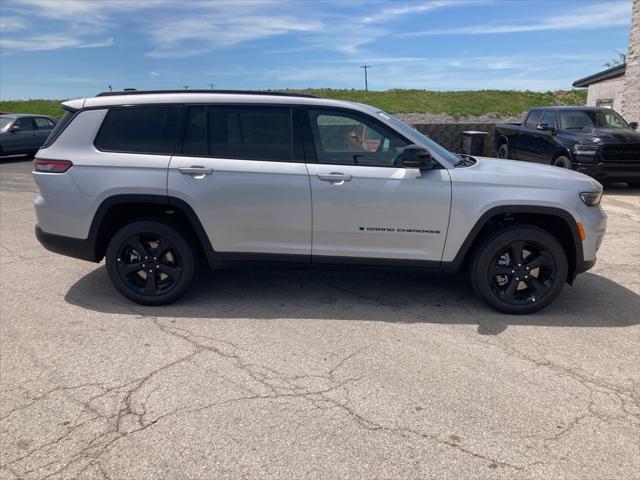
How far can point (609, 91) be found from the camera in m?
20.7

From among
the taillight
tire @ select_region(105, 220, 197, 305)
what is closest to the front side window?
tire @ select_region(105, 220, 197, 305)

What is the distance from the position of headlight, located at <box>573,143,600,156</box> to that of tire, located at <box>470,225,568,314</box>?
7.05 m

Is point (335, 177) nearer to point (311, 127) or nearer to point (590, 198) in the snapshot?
point (311, 127)

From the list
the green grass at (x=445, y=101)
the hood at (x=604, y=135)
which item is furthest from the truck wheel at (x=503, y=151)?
the green grass at (x=445, y=101)

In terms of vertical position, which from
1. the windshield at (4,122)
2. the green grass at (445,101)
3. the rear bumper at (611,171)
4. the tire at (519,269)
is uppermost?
the green grass at (445,101)

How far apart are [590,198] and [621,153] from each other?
7.30m

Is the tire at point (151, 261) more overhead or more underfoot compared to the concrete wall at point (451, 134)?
more underfoot

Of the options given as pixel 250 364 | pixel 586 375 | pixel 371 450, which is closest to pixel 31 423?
pixel 250 364

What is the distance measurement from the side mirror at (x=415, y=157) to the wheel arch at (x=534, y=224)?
2.21 feet

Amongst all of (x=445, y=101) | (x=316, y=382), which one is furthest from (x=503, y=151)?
(x=445, y=101)

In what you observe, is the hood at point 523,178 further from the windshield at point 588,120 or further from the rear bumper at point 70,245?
the windshield at point 588,120

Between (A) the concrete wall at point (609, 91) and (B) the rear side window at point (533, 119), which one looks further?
(A) the concrete wall at point (609, 91)

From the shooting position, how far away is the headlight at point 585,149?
1030 cm

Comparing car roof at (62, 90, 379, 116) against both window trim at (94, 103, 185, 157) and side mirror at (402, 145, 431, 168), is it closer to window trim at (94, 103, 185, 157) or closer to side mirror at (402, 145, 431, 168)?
window trim at (94, 103, 185, 157)
